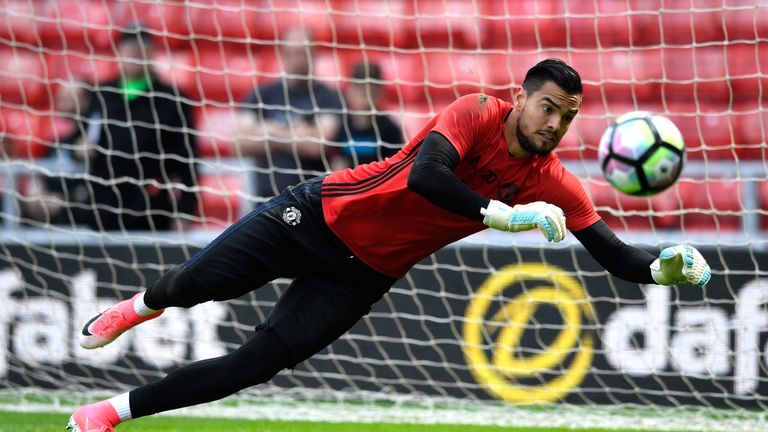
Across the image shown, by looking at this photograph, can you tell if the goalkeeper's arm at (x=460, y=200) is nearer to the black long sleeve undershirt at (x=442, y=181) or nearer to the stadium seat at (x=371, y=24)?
the black long sleeve undershirt at (x=442, y=181)

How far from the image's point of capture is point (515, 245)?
277 inches

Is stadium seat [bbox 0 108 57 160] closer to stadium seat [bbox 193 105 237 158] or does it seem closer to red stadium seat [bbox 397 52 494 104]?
stadium seat [bbox 193 105 237 158]

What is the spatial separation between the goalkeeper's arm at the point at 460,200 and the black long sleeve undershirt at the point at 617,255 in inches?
24.0

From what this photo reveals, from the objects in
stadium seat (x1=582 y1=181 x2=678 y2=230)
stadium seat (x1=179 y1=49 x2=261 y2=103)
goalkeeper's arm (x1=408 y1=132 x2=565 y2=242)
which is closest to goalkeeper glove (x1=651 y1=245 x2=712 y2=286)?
goalkeeper's arm (x1=408 y1=132 x2=565 y2=242)

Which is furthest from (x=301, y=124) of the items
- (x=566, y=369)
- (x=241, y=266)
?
(x=241, y=266)

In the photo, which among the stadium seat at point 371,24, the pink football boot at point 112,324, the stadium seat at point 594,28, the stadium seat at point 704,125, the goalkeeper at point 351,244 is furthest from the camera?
the stadium seat at point 371,24

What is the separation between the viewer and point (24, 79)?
1004 centimetres

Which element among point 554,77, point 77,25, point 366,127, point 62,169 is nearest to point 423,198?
point 554,77

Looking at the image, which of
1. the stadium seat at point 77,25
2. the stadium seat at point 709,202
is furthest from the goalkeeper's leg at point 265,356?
the stadium seat at point 77,25

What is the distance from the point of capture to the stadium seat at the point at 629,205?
27.1 ft

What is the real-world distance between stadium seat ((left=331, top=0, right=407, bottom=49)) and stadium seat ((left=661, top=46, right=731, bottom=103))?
7.84 feet

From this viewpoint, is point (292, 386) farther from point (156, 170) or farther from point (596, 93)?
point (596, 93)

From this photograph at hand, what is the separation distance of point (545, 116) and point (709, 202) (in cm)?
483

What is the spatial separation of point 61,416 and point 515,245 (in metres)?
3.08
